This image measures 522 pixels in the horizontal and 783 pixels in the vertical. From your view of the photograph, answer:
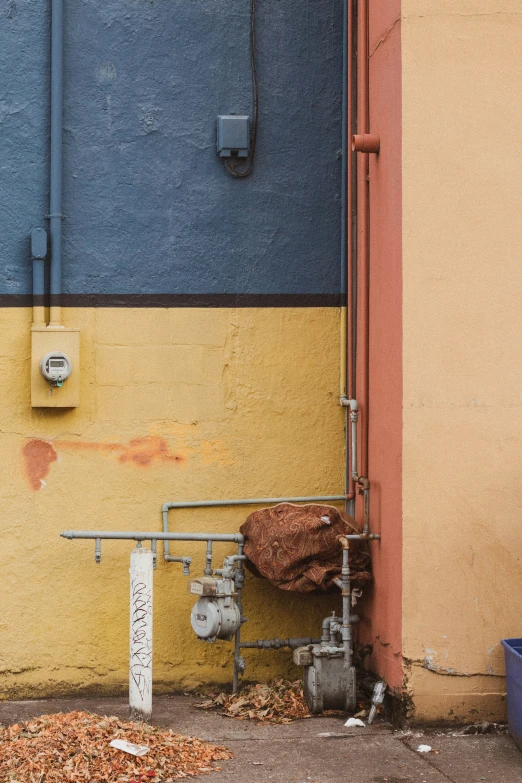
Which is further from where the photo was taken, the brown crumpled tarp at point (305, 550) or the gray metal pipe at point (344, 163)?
the gray metal pipe at point (344, 163)

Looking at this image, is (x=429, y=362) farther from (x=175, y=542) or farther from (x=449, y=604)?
(x=175, y=542)

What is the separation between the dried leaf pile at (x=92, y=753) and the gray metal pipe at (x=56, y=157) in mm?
2366

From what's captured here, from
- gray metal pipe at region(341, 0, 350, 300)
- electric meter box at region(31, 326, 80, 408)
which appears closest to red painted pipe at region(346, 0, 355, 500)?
gray metal pipe at region(341, 0, 350, 300)

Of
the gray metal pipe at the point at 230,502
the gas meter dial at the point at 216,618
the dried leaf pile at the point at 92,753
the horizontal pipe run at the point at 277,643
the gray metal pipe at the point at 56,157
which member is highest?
the gray metal pipe at the point at 56,157

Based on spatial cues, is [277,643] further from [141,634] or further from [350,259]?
[350,259]

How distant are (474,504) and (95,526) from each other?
7.52ft

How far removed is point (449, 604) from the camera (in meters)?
5.37

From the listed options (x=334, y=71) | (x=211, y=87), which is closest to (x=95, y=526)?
(x=211, y=87)

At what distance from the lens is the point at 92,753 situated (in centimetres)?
475

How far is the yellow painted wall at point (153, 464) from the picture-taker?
19.9 ft

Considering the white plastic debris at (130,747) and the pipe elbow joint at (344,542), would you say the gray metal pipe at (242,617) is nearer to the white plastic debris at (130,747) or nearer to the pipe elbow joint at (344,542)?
the pipe elbow joint at (344,542)

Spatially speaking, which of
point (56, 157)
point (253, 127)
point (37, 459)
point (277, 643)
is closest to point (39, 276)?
point (56, 157)

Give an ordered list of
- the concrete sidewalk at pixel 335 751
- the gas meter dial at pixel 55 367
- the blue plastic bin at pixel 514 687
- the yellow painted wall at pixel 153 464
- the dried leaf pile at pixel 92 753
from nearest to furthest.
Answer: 1. the dried leaf pile at pixel 92 753
2. the concrete sidewalk at pixel 335 751
3. the blue plastic bin at pixel 514 687
4. the gas meter dial at pixel 55 367
5. the yellow painted wall at pixel 153 464

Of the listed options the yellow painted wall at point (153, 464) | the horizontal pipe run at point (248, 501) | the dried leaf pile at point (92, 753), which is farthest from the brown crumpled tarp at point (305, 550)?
the dried leaf pile at point (92, 753)
